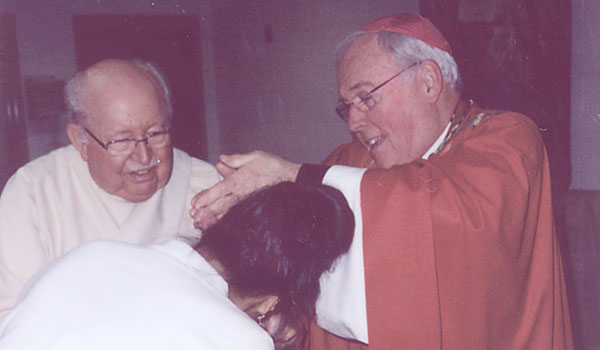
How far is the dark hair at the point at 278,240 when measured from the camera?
876mm

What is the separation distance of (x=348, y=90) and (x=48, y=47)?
1713 millimetres

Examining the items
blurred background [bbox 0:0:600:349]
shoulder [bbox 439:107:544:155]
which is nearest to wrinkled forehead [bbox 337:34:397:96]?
shoulder [bbox 439:107:544:155]

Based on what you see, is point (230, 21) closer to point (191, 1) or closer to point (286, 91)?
point (191, 1)

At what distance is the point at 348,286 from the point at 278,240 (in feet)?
0.80

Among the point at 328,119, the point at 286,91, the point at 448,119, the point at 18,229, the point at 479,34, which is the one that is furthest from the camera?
the point at 286,91

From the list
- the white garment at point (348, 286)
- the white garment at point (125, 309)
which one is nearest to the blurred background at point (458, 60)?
the white garment at point (348, 286)

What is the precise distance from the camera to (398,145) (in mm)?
1523

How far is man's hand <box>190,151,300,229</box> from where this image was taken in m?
1.10

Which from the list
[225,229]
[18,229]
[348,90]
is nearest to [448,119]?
[348,90]

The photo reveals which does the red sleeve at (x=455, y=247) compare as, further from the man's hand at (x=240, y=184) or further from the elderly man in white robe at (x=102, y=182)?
the elderly man in white robe at (x=102, y=182)

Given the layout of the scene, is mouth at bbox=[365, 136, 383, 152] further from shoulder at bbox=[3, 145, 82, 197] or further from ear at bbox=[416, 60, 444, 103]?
shoulder at bbox=[3, 145, 82, 197]

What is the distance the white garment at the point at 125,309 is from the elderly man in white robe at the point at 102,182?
2.08 feet

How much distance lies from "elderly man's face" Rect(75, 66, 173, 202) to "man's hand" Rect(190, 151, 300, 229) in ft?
1.25

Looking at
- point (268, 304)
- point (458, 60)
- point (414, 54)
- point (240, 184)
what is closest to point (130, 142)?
point (240, 184)
